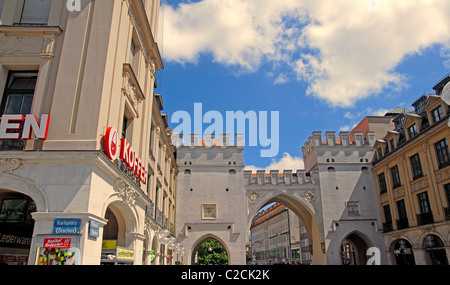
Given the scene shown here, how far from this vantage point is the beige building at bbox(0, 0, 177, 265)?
834cm

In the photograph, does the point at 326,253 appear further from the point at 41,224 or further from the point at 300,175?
the point at 41,224

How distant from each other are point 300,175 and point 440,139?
43.9 feet

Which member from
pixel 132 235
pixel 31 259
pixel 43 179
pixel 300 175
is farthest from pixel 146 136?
pixel 300 175

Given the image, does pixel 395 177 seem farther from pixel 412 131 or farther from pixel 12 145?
pixel 12 145

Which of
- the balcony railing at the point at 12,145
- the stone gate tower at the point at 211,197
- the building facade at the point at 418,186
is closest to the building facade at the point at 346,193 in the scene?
the building facade at the point at 418,186

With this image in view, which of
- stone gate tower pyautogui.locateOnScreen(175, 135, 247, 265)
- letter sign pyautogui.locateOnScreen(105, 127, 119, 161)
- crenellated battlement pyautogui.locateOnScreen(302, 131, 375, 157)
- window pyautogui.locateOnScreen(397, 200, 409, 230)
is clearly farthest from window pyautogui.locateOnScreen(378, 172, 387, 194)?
letter sign pyautogui.locateOnScreen(105, 127, 119, 161)

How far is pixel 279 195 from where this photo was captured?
1347 inches

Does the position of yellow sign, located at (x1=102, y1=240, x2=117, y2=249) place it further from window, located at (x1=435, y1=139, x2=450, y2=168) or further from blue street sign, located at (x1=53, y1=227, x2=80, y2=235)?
window, located at (x1=435, y1=139, x2=450, y2=168)

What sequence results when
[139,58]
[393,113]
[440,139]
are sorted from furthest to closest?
1. [393,113]
2. [440,139]
3. [139,58]

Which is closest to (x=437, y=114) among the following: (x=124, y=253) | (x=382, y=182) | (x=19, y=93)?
(x=382, y=182)

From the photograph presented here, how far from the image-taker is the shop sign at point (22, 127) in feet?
28.7

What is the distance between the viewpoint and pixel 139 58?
13.9m

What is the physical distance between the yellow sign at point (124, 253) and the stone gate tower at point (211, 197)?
19.6 m

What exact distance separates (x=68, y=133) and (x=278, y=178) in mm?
26807
